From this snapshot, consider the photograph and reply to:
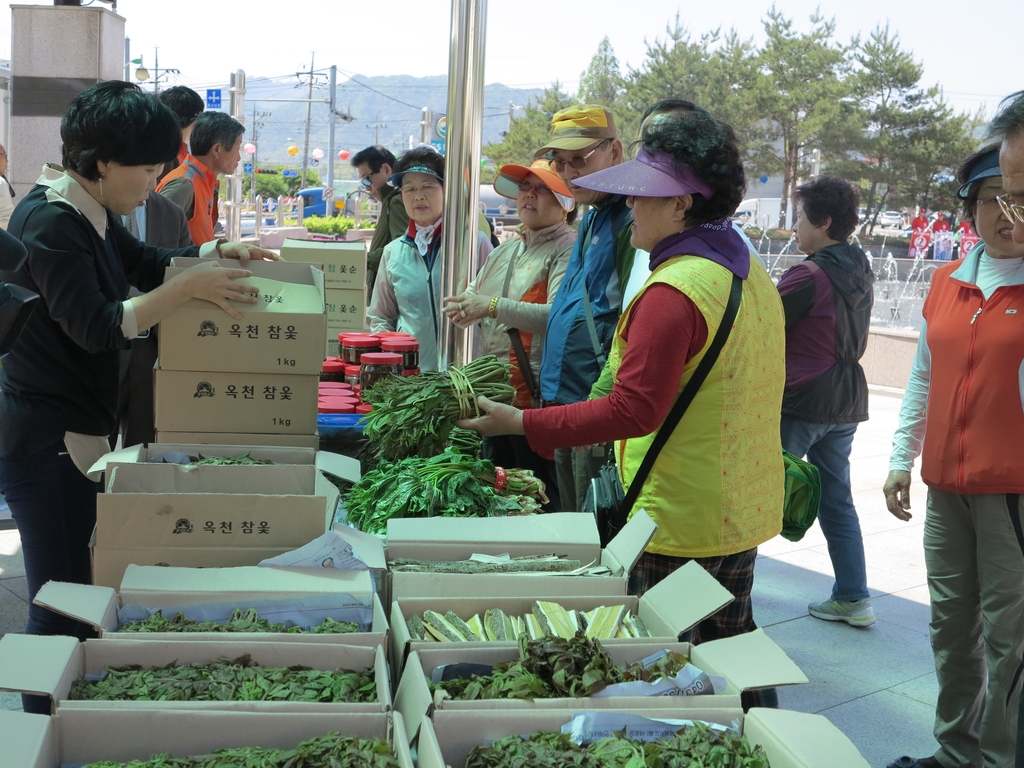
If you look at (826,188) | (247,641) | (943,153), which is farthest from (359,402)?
(943,153)

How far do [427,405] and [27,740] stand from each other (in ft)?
4.97

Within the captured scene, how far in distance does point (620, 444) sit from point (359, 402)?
1.19 metres

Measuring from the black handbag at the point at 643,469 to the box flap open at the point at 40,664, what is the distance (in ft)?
4.12

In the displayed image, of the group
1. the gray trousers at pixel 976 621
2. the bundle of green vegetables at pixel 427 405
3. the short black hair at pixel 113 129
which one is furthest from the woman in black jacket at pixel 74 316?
the gray trousers at pixel 976 621

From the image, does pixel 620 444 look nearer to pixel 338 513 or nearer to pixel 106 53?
pixel 338 513

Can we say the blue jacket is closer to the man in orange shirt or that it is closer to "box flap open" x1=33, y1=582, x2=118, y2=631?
"box flap open" x1=33, y1=582, x2=118, y2=631

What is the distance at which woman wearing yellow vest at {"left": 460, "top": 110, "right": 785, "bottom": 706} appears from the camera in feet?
6.88

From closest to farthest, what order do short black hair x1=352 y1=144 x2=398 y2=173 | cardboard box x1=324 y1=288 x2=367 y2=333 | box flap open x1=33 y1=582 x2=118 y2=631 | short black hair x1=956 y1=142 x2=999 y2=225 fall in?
box flap open x1=33 y1=582 x2=118 y2=631 → short black hair x1=956 y1=142 x2=999 y2=225 → cardboard box x1=324 y1=288 x2=367 y2=333 → short black hair x1=352 y1=144 x2=398 y2=173

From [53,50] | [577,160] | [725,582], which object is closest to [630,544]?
[725,582]

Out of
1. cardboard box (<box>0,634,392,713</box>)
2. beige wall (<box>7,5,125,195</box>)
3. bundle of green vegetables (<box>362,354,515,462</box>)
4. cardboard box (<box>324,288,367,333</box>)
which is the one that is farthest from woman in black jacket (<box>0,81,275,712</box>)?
beige wall (<box>7,5,125,195</box>)

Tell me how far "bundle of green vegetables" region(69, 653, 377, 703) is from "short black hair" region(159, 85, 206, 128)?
13.3 ft

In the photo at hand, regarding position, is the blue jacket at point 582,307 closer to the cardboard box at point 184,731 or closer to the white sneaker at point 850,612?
the white sneaker at point 850,612

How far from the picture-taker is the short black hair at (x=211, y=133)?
16.5 feet

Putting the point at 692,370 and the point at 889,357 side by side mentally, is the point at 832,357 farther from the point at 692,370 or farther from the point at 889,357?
the point at 889,357
